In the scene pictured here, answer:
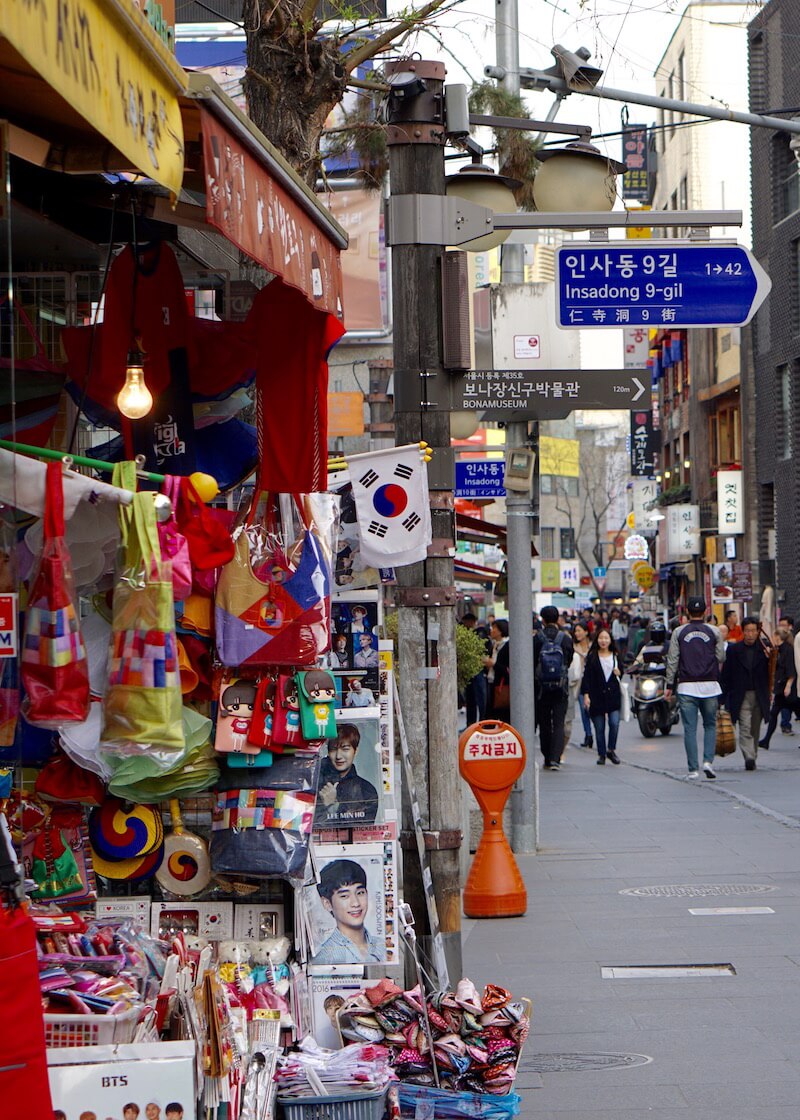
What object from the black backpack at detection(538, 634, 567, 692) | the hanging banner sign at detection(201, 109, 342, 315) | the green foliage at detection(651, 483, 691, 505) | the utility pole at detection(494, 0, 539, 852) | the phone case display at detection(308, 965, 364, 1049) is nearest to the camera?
the hanging banner sign at detection(201, 109, 342, 315)

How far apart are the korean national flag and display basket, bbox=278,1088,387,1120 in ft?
8.49

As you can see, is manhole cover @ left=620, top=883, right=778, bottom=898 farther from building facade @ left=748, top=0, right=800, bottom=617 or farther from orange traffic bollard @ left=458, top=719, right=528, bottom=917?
building facade @ left=748, top=0, right=800, bottom=617

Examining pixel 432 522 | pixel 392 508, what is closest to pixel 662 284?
pixel 432 522

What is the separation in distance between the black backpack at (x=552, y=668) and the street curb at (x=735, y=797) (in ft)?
5.38

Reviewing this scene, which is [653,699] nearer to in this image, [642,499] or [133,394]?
[133,394]

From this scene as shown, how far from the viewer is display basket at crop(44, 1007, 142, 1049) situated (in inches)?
Result: 174

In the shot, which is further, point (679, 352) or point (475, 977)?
point (679, 352)

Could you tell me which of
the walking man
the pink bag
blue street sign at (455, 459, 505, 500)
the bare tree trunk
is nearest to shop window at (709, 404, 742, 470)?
the walking man

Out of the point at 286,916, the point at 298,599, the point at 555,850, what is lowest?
the point at 555,850

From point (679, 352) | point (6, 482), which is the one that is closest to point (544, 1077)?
point (6, 482)

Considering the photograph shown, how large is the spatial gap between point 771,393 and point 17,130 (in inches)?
1541

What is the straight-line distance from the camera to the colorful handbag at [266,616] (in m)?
5.70

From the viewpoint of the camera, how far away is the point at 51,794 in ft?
18.2

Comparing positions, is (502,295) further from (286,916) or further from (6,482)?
(6,482)
